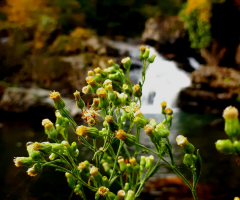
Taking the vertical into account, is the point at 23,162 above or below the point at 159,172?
above

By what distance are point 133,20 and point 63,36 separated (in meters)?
0.94

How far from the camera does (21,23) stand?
2686 millimetres

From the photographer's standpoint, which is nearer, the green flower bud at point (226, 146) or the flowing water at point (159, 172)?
the green flower bud at point (226, 146)

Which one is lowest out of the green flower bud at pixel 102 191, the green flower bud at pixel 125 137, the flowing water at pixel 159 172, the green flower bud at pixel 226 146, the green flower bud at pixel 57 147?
the flowing water at pixel 159 172

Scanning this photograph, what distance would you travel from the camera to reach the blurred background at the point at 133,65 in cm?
61

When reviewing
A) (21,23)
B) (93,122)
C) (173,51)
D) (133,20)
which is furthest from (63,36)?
(93,122)

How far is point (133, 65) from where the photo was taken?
76.7 inches

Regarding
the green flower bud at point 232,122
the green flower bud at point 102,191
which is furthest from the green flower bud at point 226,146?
the green flower bud at point 102,191

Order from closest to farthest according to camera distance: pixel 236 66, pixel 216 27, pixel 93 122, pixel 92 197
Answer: pixel 93 122
pixel 92 197
pixel 216 27
pixel 236 66

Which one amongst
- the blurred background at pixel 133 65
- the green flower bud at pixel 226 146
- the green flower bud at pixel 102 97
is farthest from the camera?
the blurred background at pixel 133 65

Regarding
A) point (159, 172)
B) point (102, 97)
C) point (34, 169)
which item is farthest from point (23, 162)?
point (159, 172)

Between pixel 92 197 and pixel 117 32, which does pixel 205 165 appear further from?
pixel 117 32

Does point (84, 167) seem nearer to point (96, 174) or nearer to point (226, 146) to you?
point (96, 174)

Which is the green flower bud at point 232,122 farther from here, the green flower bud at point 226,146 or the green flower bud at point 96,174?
the green flower bud at point 96,174
